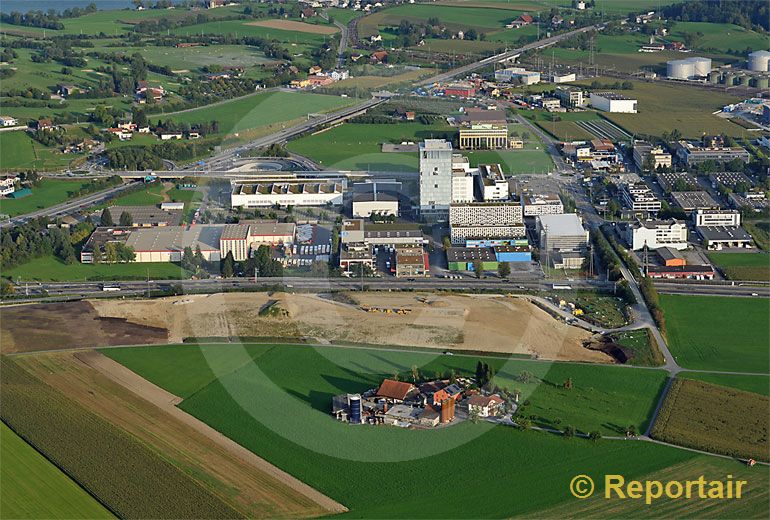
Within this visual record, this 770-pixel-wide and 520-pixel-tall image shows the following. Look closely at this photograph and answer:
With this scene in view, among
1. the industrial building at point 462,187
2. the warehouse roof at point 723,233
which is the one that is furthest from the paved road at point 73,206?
the warehouse roof at point 723,233

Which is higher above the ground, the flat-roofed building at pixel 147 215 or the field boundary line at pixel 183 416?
the flat-roofed building at pixel 147 215

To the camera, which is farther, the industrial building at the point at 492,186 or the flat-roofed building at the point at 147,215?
the industrial building at the point at 492,186

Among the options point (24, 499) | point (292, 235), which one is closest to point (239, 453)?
point (24, 499)

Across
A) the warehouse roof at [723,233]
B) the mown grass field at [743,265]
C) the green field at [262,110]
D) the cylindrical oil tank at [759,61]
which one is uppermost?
the cylindrical oil tank at [759,61]

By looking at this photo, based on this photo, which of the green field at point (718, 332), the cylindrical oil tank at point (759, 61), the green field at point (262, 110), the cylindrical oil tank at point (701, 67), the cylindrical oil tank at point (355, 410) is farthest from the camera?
the cylindrical oil tank at point (759, 61)

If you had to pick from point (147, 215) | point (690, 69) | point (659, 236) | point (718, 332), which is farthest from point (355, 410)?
point (690, 69)

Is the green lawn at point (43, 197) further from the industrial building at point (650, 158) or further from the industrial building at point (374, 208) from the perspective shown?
the industrial building at point (650, 158)
